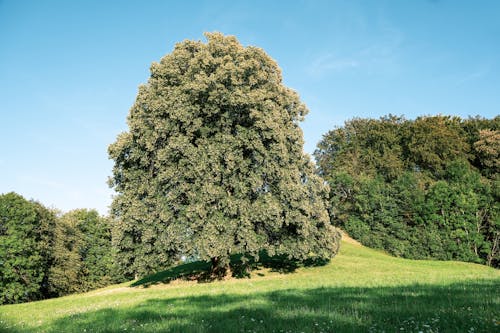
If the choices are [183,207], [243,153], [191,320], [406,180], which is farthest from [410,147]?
[191,320]

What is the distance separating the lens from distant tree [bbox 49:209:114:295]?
197ft

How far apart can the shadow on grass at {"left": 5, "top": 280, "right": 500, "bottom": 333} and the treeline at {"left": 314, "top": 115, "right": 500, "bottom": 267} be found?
1645 inches

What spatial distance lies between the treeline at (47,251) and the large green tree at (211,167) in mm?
28936

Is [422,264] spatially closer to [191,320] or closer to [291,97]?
Answer: [291,97]

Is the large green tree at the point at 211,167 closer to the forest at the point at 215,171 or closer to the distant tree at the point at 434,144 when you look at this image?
the forest at the point at 215,171

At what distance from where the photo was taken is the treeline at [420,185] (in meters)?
47.0

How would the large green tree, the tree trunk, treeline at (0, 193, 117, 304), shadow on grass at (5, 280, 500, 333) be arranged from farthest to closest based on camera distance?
treeline at (0, 193, 117, 304), the tree trunk, the large green tree, shadow on grass at (5, 280, 500, 333)

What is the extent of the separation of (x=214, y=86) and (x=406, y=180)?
130 feet

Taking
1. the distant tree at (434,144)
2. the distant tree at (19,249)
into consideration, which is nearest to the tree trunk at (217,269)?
the distant tree at (19,249)

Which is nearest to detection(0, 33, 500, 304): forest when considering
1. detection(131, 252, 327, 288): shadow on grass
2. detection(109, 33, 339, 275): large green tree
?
detection(109, 33, 339, 275): large green tree

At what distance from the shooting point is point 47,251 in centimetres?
5431

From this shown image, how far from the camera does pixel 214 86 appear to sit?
87.0 ft

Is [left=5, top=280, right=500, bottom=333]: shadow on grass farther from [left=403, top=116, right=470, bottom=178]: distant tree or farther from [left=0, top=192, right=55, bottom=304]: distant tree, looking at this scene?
[left=403, top=116, right=470, bottom=178]: distant tree

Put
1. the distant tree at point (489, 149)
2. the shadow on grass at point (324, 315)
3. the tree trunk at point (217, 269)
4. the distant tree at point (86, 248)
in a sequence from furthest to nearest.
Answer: the distant tree at point (86, 248)
the distant tree at point (489, 149)
the tree trunk at point (217, 269)
the shadow on grass at point (324, 315)
